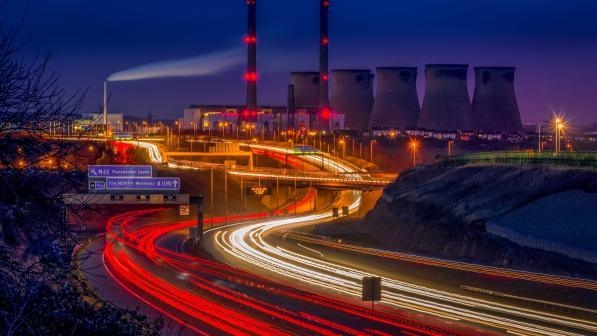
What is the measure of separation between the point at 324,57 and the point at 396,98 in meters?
9.97

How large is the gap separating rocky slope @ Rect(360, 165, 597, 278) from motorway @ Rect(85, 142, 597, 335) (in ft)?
13.6

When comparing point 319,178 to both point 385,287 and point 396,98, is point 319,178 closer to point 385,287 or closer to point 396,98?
point 385,287

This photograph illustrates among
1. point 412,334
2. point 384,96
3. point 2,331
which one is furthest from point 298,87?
point 2,331

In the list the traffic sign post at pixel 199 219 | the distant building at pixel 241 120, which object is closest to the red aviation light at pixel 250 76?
the distant building at pixel 241 120

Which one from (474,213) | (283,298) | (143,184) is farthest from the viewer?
(143,184)

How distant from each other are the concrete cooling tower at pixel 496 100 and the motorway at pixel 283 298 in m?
69.1

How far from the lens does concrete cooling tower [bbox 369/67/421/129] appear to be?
109438mm

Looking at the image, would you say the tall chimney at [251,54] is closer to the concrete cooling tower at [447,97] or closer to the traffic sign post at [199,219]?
the concrete cooling tower at [447,97]

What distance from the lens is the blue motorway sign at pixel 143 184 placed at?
44.0 meters

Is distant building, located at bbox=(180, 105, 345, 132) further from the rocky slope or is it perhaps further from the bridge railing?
the rocky slope

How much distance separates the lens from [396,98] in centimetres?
11044

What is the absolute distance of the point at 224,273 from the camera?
3303cm

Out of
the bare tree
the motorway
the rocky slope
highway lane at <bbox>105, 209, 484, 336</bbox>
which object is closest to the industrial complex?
the rocky slope

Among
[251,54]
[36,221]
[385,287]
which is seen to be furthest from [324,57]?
[36,221]
